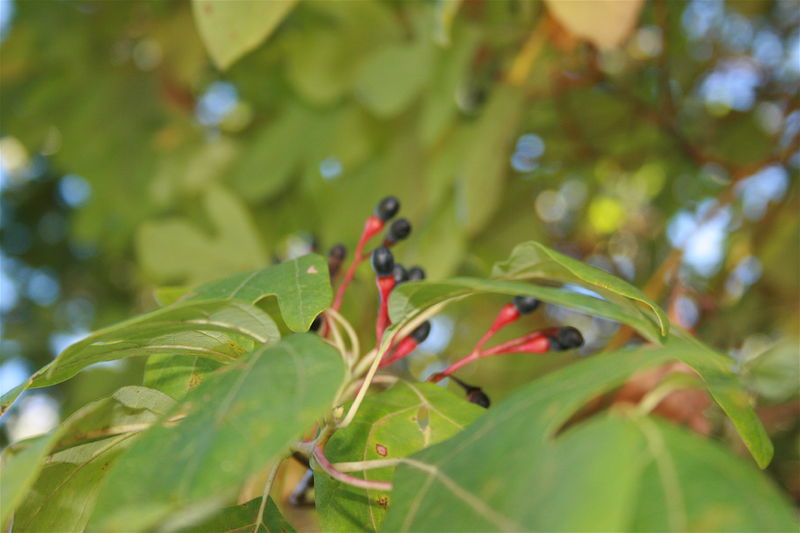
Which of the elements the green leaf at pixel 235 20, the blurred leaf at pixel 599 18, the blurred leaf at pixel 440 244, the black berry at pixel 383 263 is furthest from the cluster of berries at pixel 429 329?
the blurred leaf at pixel 440 244

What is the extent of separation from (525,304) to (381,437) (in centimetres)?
30

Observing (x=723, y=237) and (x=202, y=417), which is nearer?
(x=202, y=417)

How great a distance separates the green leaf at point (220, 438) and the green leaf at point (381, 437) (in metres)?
0.21

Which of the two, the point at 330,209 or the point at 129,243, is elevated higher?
the point at 330,209

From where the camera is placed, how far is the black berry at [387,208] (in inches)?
40.9

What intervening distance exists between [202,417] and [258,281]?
0.81 ft

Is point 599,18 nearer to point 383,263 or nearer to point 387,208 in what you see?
point 387,208

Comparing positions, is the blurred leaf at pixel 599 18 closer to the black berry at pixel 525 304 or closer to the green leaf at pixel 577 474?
the black berry at pixel 525 304

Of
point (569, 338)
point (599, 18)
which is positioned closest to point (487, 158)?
point (599, 18)

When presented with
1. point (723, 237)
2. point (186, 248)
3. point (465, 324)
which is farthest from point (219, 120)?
point (723, 237)

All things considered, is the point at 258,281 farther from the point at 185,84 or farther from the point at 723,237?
the point at 723,237

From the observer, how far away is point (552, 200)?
299 centimetres

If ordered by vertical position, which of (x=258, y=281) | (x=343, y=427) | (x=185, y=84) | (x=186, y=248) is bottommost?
(x=186, y=248)

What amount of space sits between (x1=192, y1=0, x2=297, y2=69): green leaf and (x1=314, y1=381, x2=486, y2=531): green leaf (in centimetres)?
57
